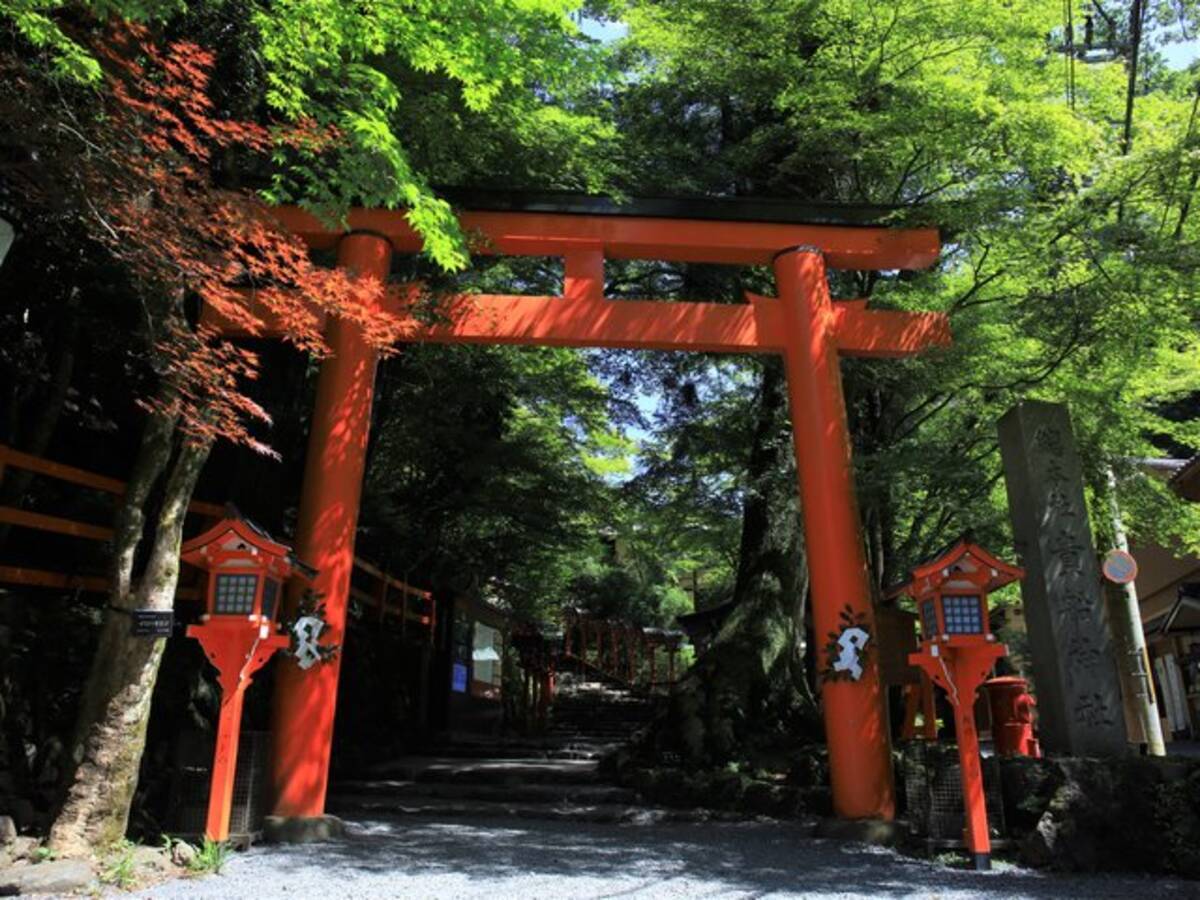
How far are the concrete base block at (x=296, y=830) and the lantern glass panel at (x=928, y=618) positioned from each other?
5.13 m

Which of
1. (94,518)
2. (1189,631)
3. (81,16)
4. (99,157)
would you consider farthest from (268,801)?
(1189,631)

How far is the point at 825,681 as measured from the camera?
7.82 meters

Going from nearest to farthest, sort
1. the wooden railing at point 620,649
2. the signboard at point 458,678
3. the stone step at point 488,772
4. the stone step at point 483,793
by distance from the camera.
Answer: the stone step at point 483,793, the stone step at point 488,772, the signboard at point 458,678, the wooden railing at point 620,649

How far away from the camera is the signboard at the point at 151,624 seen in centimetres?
585

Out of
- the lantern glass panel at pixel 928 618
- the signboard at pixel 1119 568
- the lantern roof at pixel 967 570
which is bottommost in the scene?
the lantern glass panel at pixel 928 618

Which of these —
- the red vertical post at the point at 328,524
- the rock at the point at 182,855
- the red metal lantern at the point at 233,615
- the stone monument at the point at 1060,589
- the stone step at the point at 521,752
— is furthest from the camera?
the stone step at the point at 521,752

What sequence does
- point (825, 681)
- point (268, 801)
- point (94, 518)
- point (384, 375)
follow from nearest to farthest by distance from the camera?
1. point (268, 801)
2. point (825, 681)
3. point (94, 518)
4. point (384, 375)

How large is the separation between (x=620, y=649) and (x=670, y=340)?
14004mm

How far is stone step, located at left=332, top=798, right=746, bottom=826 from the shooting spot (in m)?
8.53

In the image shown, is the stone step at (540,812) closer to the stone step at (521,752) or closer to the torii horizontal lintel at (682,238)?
the stone step at (521,752)

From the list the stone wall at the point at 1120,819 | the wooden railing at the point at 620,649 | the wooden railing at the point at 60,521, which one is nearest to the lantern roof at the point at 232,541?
the wooden railing at the point at 60,521

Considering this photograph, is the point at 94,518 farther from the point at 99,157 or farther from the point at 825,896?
the point at 825,896

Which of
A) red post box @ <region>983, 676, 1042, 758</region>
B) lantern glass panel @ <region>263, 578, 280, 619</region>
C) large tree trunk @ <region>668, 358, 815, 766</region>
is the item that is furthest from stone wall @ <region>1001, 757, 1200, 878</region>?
lantern glass panel @ <region>263, 578, 280, 619</region>

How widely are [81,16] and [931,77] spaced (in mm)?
7629
